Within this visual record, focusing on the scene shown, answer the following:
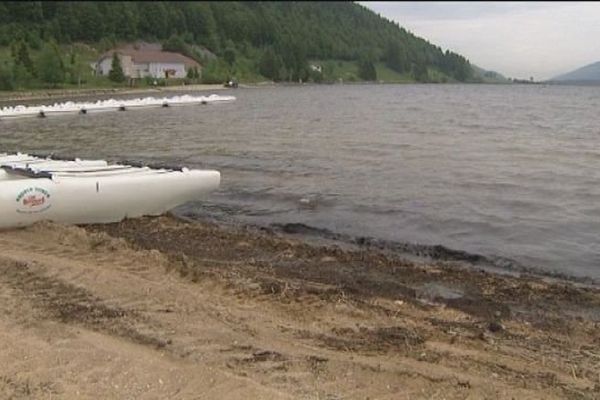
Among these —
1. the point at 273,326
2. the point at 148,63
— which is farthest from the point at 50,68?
the point at 273,326

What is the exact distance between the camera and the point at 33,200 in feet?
35.4

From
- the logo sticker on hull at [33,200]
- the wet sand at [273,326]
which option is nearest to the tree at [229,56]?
the logo sticker on hull at [33,200]

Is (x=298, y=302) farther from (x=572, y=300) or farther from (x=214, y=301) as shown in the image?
(x=572, y=300)

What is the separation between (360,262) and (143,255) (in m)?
3.24

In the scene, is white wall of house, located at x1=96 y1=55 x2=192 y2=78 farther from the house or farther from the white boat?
the white boat

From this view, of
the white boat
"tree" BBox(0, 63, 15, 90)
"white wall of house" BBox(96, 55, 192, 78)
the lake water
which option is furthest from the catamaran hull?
"white wall of house" BBox(96, 55, 192, 78)

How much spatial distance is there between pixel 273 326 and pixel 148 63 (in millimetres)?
133987

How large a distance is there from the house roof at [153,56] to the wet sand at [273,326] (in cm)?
12701

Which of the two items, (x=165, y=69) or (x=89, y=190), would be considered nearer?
(x=89, y=190)

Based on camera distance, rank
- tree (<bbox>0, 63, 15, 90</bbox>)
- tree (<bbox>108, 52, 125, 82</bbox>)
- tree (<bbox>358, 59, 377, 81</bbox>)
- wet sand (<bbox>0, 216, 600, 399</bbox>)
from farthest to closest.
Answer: tree (<bbox>358, 59, 377, 81</bbox>)
tree (<bbox>108, 52, 125, 82</bbox>)
tree (<bbox>0, 63, 15, 90</bbox>)
wet sand (<bbox>0, 216, 600, 399</bbox>)

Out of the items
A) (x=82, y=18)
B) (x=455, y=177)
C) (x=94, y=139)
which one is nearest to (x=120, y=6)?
(x=82, y=18)

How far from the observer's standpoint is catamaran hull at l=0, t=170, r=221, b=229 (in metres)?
10.6

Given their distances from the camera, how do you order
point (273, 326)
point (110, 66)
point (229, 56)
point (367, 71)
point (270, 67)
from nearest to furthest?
point (273, 326), point (110, 66), point (229, 56), point (270, 67), point (367, 71)

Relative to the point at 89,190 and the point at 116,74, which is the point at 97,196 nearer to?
the point at 89,190
